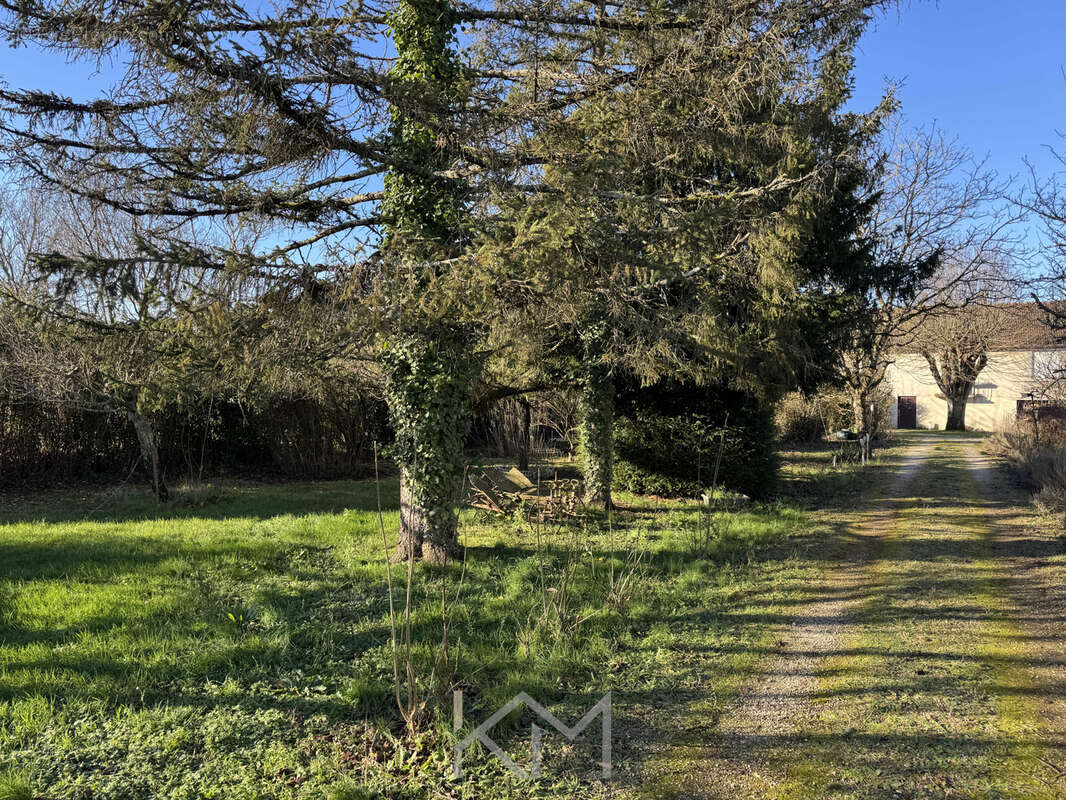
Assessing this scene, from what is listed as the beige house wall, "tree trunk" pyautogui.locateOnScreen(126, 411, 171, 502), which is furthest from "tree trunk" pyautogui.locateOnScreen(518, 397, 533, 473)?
the beige house wall

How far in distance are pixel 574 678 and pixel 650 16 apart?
224 inches

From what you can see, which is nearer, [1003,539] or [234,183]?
[234,183]

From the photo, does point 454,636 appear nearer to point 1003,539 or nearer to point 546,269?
point 546,269

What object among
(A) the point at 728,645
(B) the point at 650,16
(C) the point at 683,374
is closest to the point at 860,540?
(C) the point at 683,374

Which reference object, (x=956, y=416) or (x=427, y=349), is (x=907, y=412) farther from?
(x=427, y=349)

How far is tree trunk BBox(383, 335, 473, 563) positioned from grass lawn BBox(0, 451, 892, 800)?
1.46 feet

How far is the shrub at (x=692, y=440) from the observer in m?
11.5

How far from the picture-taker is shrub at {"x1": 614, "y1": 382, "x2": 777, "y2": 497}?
11484 millimetres

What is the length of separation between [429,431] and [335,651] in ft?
8.47

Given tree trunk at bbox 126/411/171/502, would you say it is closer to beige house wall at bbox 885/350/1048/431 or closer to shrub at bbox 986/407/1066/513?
shrub at bbox 986/407/1066/513

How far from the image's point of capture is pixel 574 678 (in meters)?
4.21

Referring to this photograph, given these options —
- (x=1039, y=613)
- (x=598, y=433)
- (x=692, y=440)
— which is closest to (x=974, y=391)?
Result: (x=692, y=440)

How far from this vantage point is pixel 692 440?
11508 millimetres

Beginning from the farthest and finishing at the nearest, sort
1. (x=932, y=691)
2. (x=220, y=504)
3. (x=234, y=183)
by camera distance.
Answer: (x=220, y=504), (x=234, y=183), (x=932, y=691)
